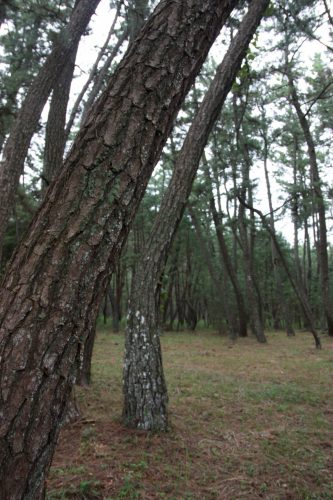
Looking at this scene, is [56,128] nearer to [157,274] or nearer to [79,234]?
[157,274]

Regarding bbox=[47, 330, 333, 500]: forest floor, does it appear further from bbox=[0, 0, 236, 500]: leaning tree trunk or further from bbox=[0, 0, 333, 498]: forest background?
bbox=[0, 0, 236, 500]: leaning tree trunk


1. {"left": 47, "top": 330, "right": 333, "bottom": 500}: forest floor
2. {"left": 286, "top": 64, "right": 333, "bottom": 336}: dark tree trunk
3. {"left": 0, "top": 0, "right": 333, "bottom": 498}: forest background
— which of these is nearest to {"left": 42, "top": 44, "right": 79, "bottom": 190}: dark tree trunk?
{"left": 0, "top": 0, "right": 333, "bottom": 498}: forest background

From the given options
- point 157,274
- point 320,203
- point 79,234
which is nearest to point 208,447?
point 157,274

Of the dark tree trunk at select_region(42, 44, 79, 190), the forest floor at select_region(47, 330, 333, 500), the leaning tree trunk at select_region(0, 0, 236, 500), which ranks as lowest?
the forest floor at select_region(47, 330, 333, 500)

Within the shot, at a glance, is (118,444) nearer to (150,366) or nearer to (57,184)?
(150,366)

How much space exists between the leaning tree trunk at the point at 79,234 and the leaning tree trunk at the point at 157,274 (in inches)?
133

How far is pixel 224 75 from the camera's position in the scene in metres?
4.88

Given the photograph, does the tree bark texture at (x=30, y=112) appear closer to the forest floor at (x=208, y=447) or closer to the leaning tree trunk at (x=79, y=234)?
the forest floor at (x=208, y=447)

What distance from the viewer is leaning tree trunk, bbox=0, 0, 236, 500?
0.99 metres

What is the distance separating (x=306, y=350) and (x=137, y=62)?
42.3 ft

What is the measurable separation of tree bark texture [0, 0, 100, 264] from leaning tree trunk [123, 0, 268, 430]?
224 cm

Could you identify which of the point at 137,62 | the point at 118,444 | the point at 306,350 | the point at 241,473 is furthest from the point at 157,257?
the point at 306,350

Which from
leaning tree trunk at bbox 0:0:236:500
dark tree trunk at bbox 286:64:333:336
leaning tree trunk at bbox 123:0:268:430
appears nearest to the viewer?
leaning tree trunk at bbox 0:0:236:500

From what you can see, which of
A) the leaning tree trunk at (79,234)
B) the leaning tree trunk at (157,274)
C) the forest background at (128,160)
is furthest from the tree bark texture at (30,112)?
the leaning tree trunk at (79,234)
